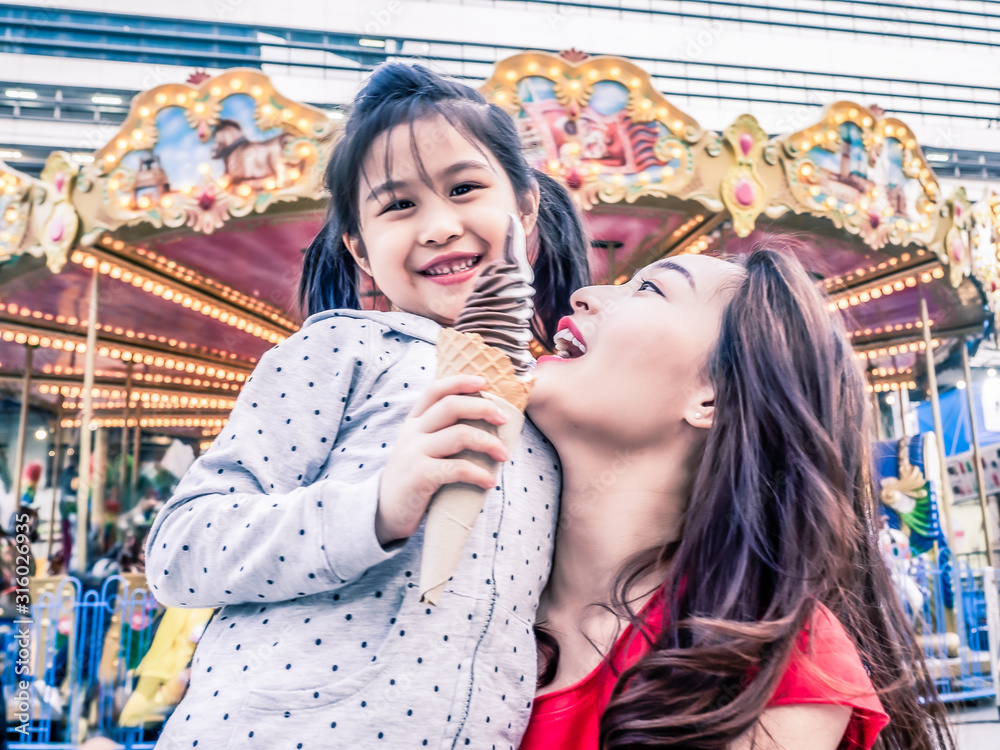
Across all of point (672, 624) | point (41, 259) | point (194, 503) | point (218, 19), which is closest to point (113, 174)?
point (41, 259)

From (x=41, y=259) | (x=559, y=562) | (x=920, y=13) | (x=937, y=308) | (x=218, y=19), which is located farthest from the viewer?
(x=920, y=13)

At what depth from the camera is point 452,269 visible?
1.46 metres

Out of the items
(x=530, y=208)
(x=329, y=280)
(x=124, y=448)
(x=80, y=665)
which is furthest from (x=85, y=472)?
(x=530, y=208)

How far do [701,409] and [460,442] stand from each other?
75 centimetres

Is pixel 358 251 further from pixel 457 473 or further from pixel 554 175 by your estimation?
pixel 554 175

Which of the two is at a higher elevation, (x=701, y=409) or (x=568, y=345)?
(x=568, y=345)

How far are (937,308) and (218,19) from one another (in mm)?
39859

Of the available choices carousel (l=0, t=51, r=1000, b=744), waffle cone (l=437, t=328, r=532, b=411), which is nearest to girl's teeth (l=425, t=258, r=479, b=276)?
waffle cone (l=437, t=328, r=532, b=411)

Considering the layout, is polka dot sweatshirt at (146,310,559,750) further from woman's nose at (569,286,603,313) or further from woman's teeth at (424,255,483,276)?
woman's nose at (569,286,603,313)

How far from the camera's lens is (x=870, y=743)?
1351mm

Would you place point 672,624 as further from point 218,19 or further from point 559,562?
point 218,19

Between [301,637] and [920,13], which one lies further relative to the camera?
[920,13]

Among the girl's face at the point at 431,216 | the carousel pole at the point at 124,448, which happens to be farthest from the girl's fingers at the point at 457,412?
the carousel pole at the point at 124,448

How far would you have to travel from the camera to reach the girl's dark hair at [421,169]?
4.93ft
